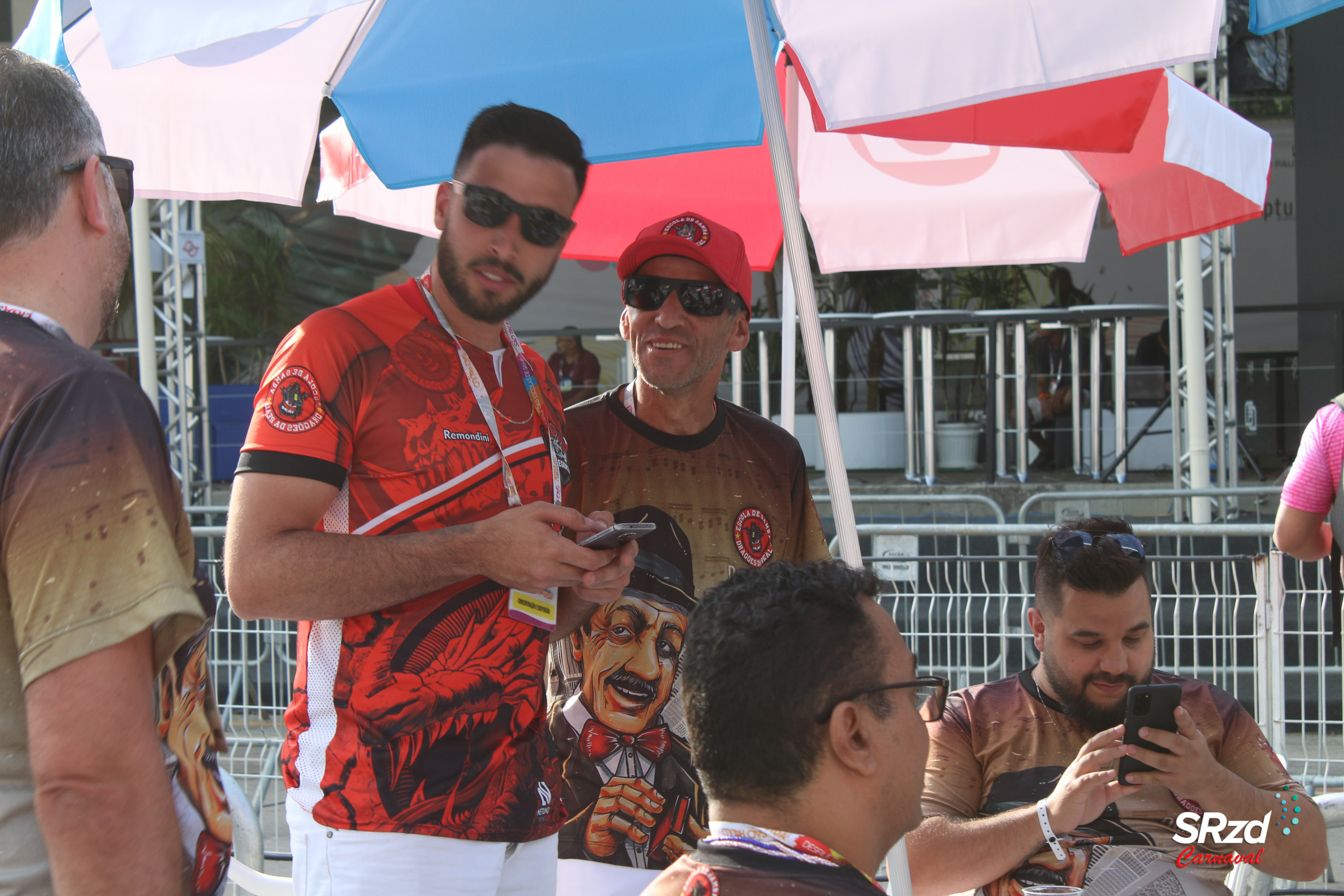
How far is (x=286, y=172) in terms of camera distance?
3086mm

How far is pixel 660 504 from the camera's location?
8.21 feet

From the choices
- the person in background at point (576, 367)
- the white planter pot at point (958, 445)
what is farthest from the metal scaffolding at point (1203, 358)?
the person in background at point (576, 367)

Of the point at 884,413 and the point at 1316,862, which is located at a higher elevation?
the point at 884,413

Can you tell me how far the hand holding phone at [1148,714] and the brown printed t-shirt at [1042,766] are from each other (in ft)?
0.87

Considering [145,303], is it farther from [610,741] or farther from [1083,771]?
[1083,771]

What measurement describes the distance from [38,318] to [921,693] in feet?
4.07

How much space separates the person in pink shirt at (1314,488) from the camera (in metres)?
3.61

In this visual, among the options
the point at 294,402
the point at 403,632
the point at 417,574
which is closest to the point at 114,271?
the point at 294,402

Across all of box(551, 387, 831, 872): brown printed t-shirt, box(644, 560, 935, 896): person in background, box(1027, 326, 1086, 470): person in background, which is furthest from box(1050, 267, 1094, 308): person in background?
box(644, 560, 935, 896): person in background

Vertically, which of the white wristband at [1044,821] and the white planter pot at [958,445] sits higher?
the white planter pot at [958,445]

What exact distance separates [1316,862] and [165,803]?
98.8 inches

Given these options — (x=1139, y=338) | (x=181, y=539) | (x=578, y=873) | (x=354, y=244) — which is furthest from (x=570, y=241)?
(x=354, y=244)

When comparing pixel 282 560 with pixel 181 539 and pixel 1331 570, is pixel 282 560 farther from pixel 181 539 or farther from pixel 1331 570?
pixel 1331 570

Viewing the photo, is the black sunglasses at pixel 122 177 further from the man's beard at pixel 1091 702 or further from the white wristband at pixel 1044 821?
the man's beard at pixel 1091 702
